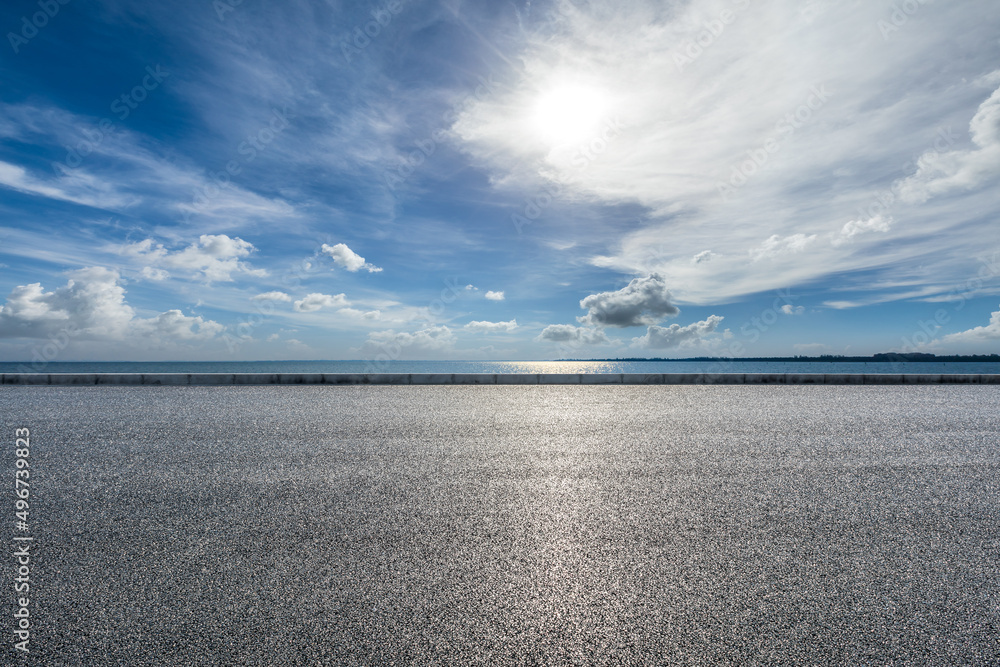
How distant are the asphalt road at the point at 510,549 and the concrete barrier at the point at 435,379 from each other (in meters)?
10.2

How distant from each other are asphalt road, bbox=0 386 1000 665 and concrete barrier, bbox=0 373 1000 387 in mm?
10233

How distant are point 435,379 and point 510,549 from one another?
1501cm

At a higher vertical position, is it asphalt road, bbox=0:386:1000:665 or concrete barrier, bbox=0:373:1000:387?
A: concrete barrier, bbox=0:373:1000:387

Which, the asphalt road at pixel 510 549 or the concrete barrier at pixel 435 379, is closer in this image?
the asphalt road at pixel 510 549

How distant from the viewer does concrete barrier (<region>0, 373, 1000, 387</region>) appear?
57.6 ft

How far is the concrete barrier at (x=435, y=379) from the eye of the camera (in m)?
17.5

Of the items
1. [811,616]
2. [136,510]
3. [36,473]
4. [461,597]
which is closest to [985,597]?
[811,616]

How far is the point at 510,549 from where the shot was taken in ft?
11.4

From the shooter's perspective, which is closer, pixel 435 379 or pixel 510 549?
pixel 510 549

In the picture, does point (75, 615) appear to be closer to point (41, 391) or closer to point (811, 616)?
point (811, 616)

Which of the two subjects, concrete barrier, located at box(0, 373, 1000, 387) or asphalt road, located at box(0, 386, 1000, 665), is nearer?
asphalt road, located at box(0, 386, 1000, 665)

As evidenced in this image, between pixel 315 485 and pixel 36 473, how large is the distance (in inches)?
129

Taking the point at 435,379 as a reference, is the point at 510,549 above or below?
below

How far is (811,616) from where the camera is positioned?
2682 millimetres
